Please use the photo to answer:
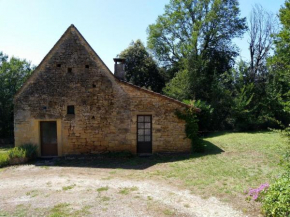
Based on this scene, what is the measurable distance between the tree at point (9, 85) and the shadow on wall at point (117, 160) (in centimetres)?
1201

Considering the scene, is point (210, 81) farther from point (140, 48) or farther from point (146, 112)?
point (146, 112)

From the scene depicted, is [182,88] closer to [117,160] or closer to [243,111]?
[243,111]

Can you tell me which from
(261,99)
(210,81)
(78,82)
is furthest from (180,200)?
(210,81)

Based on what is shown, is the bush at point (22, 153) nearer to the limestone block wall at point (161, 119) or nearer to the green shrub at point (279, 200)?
the limestone block wall at point (161, 119)

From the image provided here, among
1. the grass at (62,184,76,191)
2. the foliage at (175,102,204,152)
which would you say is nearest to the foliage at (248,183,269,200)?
the grass at (62,184,76,191)

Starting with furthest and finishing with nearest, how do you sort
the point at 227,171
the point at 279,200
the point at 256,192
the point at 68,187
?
the point at 227,171 < the point at 68,187 < the point at 256,192 < the point at 279,200

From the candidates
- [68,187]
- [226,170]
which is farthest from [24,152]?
[226,170]

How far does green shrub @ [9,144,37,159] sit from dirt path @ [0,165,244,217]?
2.23 m

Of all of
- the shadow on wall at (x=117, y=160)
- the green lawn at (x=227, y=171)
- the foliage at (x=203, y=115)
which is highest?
the foliage at (x=203, y=115)

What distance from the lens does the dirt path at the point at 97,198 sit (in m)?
5.51

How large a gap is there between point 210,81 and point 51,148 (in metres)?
17.7

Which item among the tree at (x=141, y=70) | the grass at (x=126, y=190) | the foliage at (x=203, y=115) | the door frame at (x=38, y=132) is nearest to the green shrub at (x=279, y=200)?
the grass at (x=126, y=190)

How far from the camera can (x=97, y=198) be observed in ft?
20.9

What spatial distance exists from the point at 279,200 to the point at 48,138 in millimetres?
10893
